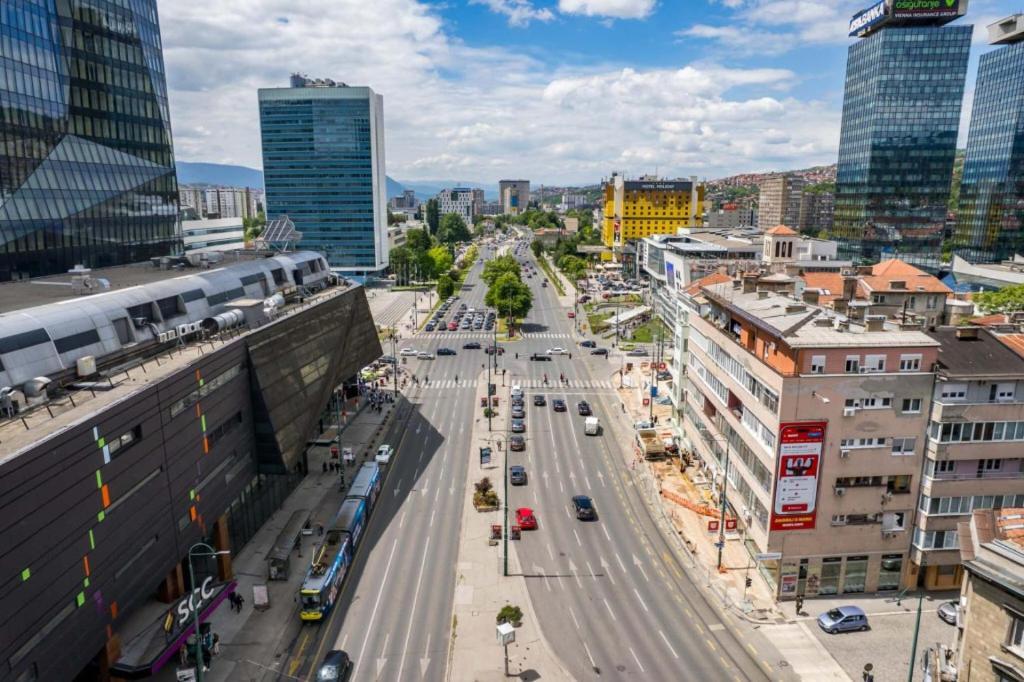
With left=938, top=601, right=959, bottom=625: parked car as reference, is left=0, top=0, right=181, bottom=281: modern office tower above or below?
above

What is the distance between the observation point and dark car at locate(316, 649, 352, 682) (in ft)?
120

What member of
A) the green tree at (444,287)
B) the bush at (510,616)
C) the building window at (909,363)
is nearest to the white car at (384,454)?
the bush at (510,616)

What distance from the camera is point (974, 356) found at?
1794 inches

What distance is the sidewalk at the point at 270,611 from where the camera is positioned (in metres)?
39.0

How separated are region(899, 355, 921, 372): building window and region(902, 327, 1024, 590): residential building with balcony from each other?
1.42m

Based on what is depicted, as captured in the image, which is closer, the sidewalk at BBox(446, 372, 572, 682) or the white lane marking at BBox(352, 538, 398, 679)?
the sidewalk at BBox(446, 372, 572, 682)

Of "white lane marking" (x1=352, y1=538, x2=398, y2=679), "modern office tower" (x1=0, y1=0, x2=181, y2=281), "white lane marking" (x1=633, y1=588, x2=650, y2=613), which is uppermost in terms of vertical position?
"modern office tower" (x1=0, y1=0, x2=181, y2=281)

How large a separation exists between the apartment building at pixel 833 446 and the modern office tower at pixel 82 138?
6330 centimetres

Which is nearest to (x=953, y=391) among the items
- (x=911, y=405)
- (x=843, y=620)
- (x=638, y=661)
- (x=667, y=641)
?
(x=911, y=405)

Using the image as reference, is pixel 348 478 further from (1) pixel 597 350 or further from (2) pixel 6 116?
(1) pixel 597 350

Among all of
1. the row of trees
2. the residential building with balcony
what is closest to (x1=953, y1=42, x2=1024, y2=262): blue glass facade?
the row of trees

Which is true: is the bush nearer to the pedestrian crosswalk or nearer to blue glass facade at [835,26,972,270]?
the pedestrian crosswalk

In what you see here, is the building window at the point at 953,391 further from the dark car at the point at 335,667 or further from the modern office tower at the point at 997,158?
the modern office tower at the point at 997,158

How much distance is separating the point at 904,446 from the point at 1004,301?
60.1m
